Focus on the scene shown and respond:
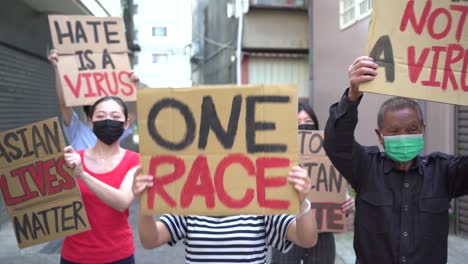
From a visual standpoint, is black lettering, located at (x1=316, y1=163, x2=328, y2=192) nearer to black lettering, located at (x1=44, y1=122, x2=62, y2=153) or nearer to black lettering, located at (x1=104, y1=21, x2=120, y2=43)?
black lettering, located at (x1=44, y1=122, x2=62, y2=153)

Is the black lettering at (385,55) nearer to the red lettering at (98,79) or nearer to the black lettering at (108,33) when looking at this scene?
the red lettering at (98,79)

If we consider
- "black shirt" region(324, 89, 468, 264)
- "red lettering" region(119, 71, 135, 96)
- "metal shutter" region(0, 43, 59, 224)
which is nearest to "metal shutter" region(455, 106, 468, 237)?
"black shirt" region(324, 89, 468, 264)

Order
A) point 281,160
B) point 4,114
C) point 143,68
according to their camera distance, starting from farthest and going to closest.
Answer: point 143,68
point 4,114
point 281,160

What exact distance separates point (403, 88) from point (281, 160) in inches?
25.5

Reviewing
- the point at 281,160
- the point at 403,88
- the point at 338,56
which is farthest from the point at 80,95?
the point at 338,56

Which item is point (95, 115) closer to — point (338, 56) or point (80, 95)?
point (80, 95)

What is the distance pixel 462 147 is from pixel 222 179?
5.34 meters

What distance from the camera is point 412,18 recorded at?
7.16 ft

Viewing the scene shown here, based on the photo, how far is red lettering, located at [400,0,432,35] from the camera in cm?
218

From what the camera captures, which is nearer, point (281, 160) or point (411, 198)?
point (281, 160)

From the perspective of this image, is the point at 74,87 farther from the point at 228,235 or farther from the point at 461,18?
the point at 461,18

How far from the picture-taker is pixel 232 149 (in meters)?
1.99

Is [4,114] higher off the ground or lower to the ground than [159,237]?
higher

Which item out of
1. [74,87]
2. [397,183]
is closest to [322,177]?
[397,183]
